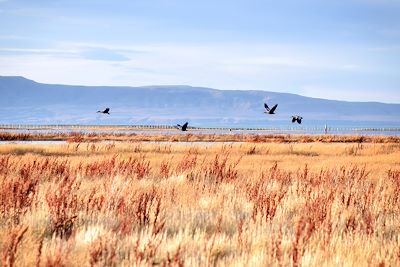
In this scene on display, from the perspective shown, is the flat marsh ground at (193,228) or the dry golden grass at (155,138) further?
the dry golden grass at (155,138)

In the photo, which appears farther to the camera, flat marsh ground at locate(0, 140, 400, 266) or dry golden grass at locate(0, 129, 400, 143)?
dry golden grass at locate(0, 129, 400, 143)

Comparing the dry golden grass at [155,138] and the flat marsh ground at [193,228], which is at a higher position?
the flat marsh ground at [193,228]

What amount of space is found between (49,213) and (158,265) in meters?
2.37

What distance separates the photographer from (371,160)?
23938mm

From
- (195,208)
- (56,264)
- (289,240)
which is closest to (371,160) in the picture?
(195,208)

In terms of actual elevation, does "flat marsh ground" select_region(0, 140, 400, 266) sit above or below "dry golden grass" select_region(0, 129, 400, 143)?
above

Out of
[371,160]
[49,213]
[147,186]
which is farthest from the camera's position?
[371,160]

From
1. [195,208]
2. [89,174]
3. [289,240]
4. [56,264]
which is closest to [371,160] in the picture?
[89,174]

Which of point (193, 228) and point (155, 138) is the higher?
point (193, 228)

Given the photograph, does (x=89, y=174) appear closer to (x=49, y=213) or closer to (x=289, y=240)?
(x=49, y=213)

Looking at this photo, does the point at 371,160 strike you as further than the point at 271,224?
Yes

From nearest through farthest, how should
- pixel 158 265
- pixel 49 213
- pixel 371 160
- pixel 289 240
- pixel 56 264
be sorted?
pixel 56 264 < pixel 158 265 < pixel 289 240 < pixel 49 213 < pixel 371 160

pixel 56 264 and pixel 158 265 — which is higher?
pixel 56 264

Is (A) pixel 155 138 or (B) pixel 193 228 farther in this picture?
(A) pixel 155 138
